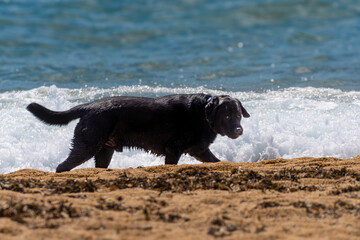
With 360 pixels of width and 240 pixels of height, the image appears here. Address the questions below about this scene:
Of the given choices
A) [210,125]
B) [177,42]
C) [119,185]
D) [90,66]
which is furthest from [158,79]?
[119,185]

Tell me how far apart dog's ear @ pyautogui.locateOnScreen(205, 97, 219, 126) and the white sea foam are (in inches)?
67.3

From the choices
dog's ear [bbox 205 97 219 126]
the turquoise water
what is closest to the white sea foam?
dog's ear [bbox 205 97 219 126]

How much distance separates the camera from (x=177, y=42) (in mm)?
17562

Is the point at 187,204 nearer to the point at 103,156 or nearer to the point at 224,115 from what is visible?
the point at 224,115

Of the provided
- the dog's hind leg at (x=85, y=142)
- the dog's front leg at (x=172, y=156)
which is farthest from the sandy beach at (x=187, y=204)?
the dog's front leg at (x=172, y=156)

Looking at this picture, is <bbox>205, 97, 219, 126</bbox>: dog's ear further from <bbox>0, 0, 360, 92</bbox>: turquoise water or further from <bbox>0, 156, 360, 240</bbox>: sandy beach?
<bbox>0, 0, 360, 92</bbox>: turquoise water

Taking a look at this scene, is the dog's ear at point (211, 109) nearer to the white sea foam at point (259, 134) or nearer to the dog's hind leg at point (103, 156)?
the dog's hind leg at point (103, 156)

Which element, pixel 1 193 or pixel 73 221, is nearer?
pixel 73 221

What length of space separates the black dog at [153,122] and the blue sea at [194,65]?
1.59 meters

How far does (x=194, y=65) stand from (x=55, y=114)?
839 centimetres

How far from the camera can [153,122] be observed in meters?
6.79

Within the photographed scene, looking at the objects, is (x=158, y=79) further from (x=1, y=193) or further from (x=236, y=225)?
(x=236, y=225)

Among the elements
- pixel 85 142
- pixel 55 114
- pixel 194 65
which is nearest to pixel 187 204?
pixel 85 142

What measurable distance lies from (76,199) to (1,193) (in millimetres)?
691
